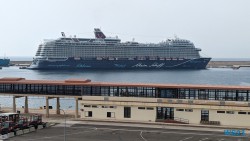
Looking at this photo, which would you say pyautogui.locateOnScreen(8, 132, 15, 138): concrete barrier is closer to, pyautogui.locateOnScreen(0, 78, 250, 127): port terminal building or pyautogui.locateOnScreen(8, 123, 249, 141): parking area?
pyautogui.locateOnScreen(8, 123, 249, 141): parking area

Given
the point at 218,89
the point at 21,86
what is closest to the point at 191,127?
the point at 218,89

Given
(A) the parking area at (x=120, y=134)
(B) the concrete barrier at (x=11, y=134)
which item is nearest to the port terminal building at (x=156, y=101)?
(A) the parking area at (x=120, y=134)

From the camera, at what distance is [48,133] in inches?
1806

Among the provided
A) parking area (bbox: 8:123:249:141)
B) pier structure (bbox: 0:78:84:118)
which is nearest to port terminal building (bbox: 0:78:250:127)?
pier structure (bbox: 0:78:84:118)

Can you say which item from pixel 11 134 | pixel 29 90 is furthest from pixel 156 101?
pixel 11 134

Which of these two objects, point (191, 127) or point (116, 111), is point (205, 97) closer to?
point (191, 127)

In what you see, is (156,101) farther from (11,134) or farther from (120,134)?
(11,134)

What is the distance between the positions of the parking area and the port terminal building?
4921 mm

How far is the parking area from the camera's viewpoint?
140 ft

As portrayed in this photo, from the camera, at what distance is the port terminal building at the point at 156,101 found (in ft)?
168

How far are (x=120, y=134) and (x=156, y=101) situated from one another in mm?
10424

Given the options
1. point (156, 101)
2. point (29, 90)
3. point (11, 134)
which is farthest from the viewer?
point (29, 90)

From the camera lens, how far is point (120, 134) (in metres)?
45.4

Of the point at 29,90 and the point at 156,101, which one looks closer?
the point at 156,101
